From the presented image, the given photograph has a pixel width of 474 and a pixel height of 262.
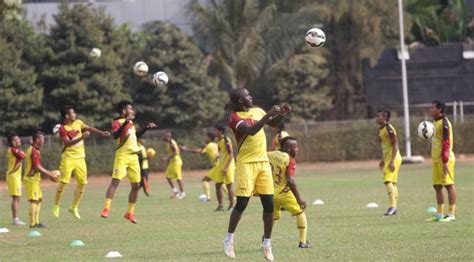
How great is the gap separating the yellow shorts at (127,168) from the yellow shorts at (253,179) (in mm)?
6597

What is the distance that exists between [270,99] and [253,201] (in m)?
28.7

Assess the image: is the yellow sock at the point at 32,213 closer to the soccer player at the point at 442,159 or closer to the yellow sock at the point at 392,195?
the yellow sock at the point at 392,195

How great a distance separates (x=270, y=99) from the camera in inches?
2162

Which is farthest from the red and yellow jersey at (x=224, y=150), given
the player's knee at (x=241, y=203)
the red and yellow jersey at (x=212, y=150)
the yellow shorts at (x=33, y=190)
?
the player's knee at (x=241, y=203)

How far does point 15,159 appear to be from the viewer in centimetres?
2100

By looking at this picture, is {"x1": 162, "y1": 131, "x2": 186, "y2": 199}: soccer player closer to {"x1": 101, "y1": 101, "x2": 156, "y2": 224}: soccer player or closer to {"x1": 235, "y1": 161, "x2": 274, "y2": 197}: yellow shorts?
{"x1": 101, "y1": 101, "x2": 156, "y2": 224}: soccer player

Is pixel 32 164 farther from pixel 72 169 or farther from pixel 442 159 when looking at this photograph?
pixel 442 159

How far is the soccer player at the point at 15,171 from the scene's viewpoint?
68.4ft

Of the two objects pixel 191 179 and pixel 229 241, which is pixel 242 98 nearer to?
pixel 229 241

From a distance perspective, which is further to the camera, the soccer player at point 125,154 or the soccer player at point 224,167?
the soccer player at point 224,167

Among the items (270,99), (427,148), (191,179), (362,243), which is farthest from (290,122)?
(362,243)

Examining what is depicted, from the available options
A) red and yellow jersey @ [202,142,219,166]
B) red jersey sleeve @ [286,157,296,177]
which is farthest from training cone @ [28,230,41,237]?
red and yellow jersey @ [202,142,219,166]

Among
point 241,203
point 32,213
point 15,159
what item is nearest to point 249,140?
point 241,203

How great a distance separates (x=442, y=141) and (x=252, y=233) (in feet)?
12.7
